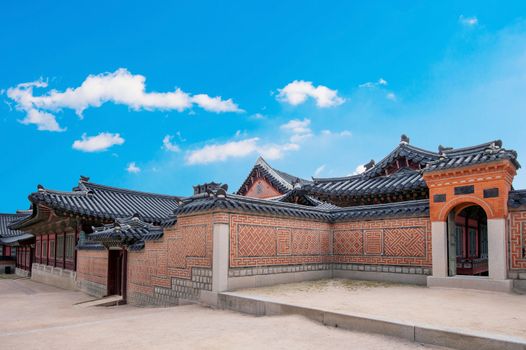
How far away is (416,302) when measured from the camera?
8539 mm

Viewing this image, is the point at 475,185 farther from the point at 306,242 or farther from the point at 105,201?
the point at 105,201

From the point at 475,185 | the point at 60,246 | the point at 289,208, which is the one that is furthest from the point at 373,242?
the point at 60,246

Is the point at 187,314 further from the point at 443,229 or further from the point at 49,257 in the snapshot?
the point at 49,257

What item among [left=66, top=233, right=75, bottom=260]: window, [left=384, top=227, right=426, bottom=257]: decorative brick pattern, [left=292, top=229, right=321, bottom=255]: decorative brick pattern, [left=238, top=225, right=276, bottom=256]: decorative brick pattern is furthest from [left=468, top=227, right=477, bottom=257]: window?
[left=66, top=233, right=75, bottom=260]: window

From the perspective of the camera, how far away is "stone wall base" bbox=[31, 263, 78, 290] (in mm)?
21031

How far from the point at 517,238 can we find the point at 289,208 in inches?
241

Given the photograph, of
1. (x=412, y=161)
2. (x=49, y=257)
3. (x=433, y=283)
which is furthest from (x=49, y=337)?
(x=49, y=257)

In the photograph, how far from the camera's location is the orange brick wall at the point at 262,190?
29.4 meters

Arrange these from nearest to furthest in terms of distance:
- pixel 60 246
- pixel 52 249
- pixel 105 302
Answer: pixel 105 302, pixel 60 246, pixel 52 249

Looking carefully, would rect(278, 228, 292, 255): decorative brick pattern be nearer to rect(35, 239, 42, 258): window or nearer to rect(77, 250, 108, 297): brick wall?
rect(77, 250, 108, 297): brick wall

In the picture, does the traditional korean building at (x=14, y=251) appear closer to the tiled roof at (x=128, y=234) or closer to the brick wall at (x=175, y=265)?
the tiled roof at (x=128, y=234)

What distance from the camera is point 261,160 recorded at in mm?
31000

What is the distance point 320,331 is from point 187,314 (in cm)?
355

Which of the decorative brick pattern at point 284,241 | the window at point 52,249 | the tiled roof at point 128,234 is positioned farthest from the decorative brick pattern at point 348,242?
the window at point 52,249
